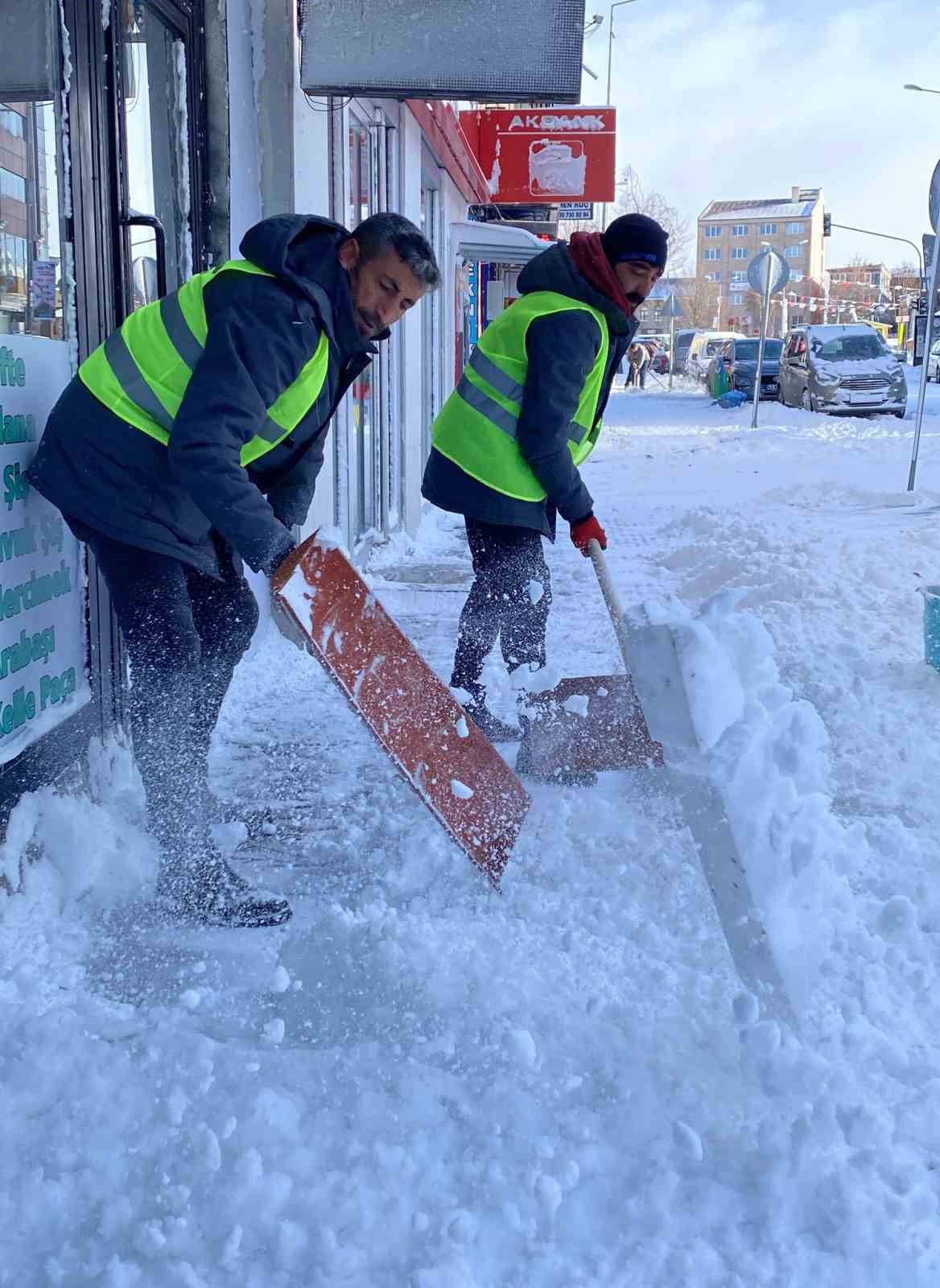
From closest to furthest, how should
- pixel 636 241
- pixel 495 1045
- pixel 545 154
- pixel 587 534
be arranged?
1. pixel 495 1045
2. pixel 636 241
3. pixel 587 534
4. pixel 545 154

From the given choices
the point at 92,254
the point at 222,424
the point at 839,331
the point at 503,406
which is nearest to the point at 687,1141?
the point at 222,424

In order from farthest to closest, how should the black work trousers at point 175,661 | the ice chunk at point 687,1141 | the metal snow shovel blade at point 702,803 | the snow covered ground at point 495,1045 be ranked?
the black work trousers at point 175,661, the metal snow shovel blade at point 702,803, the ice chunk at point 687,1141, the snow covered ground at point 495,1045

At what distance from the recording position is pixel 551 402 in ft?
10.7

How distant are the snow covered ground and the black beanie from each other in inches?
46.8

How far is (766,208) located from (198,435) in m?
118

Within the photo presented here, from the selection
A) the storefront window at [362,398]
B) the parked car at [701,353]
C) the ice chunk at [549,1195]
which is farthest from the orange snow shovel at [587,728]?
the parked car at [701,353]

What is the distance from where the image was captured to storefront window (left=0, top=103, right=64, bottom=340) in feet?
8.48

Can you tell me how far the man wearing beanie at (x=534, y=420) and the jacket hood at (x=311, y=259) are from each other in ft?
2.77

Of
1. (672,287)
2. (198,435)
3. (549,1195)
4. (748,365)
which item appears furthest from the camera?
(672,287)

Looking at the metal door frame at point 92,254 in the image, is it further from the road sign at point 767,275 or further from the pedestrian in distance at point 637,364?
the pedestrian in distance at point 637,364

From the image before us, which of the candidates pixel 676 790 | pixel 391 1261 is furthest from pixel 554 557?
pixel 391 1261

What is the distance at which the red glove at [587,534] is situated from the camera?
335cm

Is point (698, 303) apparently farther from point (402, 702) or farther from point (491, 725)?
point (402, 702)

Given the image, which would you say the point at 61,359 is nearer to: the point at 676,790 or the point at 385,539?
the point at 676,790
